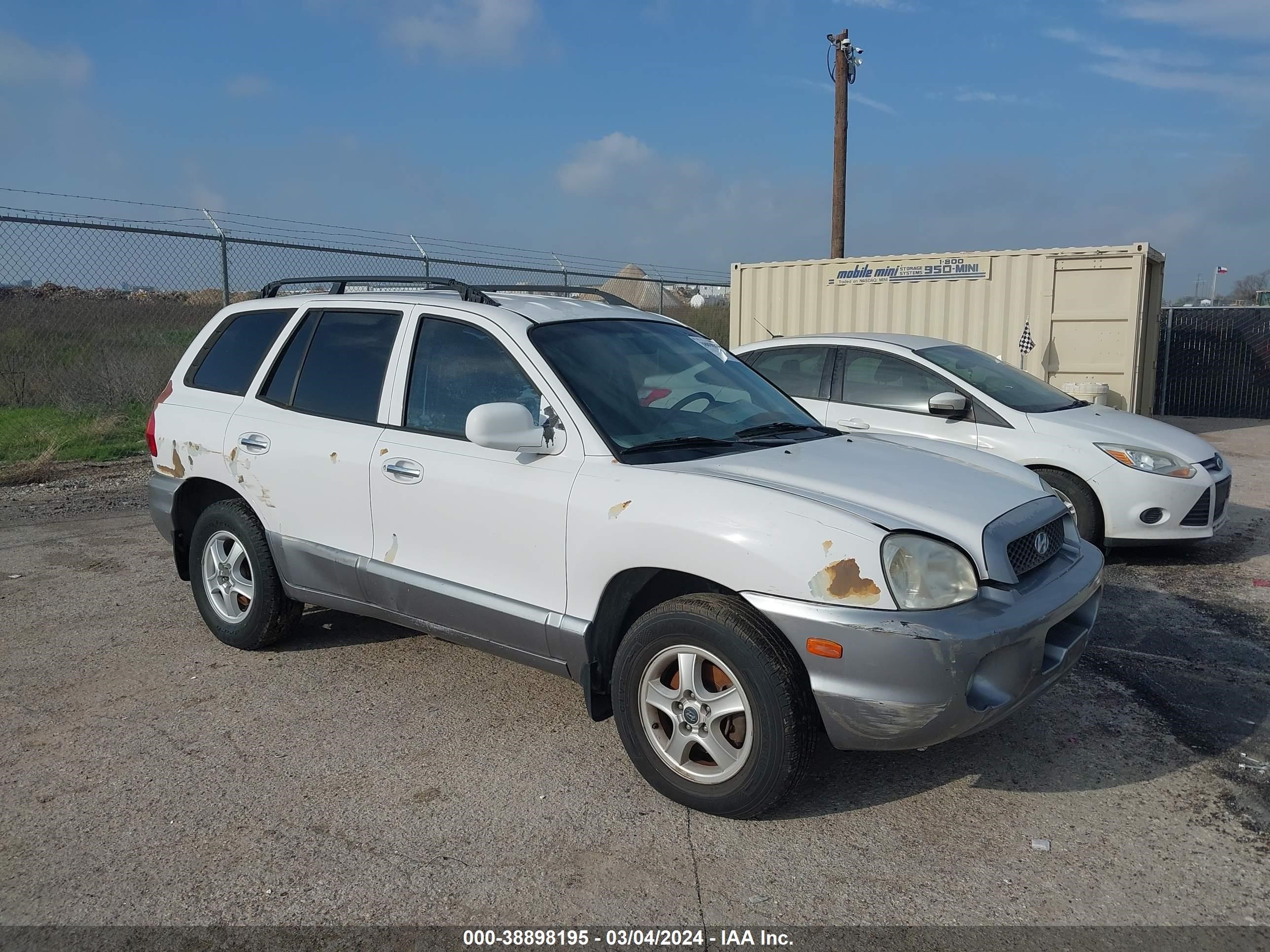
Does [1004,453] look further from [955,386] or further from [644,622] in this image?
[644,622]

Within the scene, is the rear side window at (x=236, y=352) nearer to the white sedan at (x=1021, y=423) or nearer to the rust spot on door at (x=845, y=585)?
the rust spot on door at (x=845, y=585)

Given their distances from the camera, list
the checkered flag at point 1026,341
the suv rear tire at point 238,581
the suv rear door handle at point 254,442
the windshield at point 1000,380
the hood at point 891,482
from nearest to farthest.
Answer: the hood at point 891,482, the suv rear door handle at point 254,442, the suv rear tire at point 238,581, the windshield at point 1000,380, the checkered flag at point 1026,341

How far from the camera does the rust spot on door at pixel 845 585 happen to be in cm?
304

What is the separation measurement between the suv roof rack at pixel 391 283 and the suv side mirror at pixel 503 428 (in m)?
0.81

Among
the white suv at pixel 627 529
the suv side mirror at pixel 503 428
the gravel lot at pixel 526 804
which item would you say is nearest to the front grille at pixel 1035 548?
the white suv at pixel 627 529

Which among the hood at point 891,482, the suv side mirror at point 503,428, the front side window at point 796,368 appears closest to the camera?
the hood at point 891,482

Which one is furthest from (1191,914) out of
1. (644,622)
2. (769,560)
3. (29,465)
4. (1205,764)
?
(29,465)

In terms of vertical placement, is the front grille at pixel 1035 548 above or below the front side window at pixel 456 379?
below

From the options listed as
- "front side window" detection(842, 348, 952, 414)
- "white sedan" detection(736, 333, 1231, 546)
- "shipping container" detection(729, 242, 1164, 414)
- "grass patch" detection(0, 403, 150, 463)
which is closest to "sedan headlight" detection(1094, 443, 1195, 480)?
"white sedan" detection(736, 333, 1231, 546)

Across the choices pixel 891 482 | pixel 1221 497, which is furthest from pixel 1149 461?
pixel 891 482

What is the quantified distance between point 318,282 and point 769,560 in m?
3.49

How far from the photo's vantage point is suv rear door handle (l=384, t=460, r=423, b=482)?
4.08m

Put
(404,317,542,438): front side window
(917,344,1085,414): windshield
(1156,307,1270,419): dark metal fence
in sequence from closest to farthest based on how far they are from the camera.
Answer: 1. (404,317,542,438): front side window
2. (917,344,1085,414): windshield
3. (1156,307,1270,419): dark metal fence

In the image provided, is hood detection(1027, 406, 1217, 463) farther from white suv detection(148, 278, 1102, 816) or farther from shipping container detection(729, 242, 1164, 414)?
shipping container detection(729, 242, 1164, 414)
